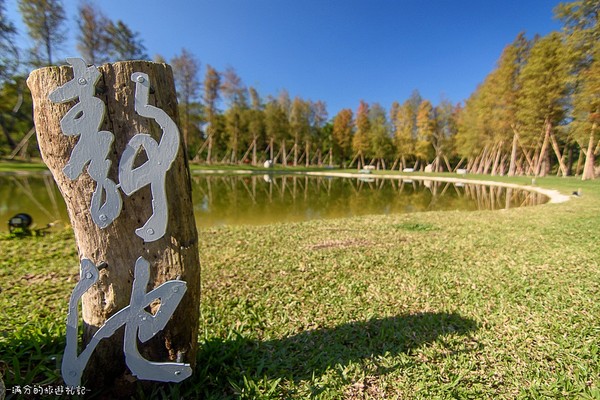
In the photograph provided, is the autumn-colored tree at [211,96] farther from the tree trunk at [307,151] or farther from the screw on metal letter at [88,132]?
the screw on metal letter at [88,132]

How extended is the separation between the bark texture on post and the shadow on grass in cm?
27

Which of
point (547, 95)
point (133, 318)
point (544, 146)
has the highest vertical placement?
point (547, 95)

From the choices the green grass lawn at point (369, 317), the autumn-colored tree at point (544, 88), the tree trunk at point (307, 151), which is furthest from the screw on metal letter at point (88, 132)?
the tree trunk at point (307, 151)

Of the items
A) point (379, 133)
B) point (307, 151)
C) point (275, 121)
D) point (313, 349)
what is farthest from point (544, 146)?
point (313, 349)

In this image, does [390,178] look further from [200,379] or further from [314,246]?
[200,379]

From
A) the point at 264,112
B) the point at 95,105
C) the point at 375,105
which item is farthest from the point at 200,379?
the point at 375,105

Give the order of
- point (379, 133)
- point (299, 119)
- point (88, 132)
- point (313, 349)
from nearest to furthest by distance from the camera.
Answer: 1. point (88, 132)
2. point (313, 349)
3. point (299, 119)
4. point (379, 133)

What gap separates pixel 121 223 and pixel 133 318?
1.47ft

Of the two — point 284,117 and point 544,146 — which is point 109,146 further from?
point 284,117

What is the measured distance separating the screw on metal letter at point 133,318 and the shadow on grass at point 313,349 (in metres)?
0.46

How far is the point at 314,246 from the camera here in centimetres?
417

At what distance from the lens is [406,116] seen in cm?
3145

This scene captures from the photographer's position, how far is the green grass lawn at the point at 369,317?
153cm

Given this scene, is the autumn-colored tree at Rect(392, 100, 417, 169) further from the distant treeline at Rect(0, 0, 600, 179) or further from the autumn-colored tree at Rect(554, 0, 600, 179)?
the autumn-colored tree at Rect(554, 0, 600, 179)
